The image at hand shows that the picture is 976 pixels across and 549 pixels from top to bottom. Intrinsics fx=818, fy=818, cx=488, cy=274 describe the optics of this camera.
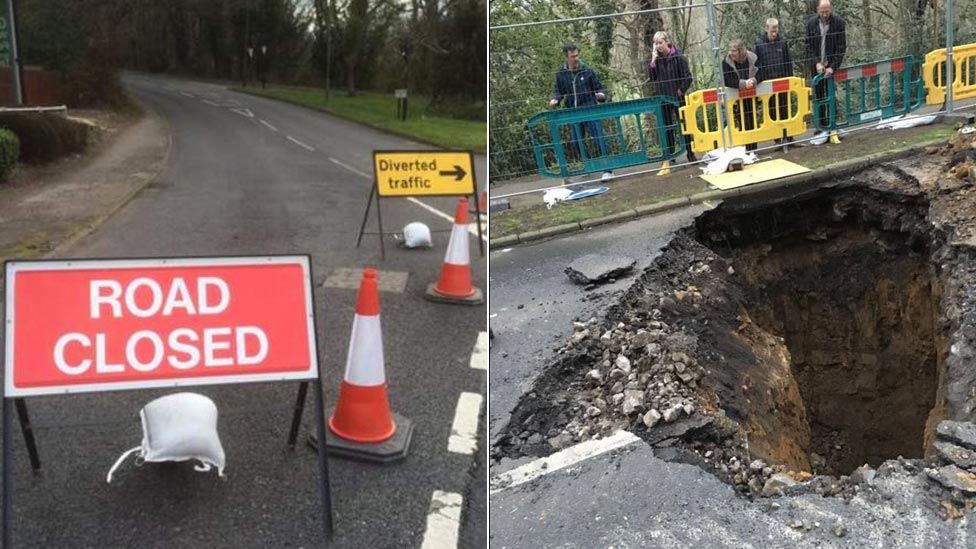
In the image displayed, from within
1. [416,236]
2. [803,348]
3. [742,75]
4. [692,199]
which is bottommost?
[803,348]

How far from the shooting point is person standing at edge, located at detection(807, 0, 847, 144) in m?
9.34

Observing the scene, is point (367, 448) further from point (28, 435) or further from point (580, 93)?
point (580, 93)

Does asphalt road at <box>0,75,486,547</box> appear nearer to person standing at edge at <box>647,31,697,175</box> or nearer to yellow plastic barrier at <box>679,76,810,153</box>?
person standing at edge at <box>647,31,697,175</box>

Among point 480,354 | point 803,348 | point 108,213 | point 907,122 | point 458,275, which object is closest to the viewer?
point 480,354

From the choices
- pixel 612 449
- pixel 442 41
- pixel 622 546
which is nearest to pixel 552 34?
pixel 612 449

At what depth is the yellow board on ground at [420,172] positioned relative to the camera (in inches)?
317

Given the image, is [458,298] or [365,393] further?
[458,298]

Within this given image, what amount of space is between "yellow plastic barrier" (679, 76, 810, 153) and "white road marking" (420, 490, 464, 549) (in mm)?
6201

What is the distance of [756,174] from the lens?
25.8 feet

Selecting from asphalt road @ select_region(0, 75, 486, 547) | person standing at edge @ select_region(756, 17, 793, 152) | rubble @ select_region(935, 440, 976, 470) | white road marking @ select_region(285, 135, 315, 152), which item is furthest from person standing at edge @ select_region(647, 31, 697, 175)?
white road marking @ select_region(285, 135, 315, 152)

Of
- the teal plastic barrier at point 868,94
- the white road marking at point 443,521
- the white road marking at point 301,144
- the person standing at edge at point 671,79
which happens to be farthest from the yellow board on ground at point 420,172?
the white road marking at point 301,144

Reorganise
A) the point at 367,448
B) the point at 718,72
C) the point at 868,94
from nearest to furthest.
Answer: the point at 367,448 < the point at 718,72 < the point at 868,94

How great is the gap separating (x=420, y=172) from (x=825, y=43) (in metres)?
5.01

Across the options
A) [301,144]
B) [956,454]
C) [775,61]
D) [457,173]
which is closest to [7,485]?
[956,454]
